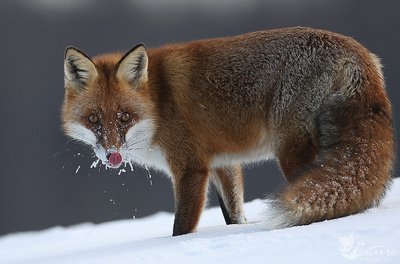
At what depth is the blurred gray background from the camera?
22219 mm

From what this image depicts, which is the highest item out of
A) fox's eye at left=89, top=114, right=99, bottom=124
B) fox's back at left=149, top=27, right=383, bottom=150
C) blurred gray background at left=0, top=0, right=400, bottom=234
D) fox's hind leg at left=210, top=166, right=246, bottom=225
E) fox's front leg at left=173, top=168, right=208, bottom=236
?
fox's back at left=149, top=27, right=383, bottom=150

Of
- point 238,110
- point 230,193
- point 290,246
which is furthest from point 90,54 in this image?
point 290,246

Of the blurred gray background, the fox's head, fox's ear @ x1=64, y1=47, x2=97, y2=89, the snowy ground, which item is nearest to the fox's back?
the fox's head

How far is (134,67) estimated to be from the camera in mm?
6574

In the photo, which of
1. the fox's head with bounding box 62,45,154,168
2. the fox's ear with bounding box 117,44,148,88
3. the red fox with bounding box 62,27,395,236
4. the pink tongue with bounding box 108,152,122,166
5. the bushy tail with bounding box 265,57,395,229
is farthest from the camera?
the fox's ear with bounding box 117,44,148,88

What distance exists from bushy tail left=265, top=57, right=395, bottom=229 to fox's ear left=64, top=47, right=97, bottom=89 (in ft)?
6.08

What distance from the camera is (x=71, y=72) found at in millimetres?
6629

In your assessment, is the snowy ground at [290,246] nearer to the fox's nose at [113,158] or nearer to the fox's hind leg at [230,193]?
the fox's nose at [113,158]

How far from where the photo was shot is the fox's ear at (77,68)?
6.48 metres

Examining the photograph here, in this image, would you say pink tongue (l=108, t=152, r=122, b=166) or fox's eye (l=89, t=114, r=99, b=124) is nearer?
pink tongue (l=108, t=152, r=122, b=166)

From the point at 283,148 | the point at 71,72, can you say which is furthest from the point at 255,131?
the point at 71,72

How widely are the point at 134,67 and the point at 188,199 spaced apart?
3.74 ft

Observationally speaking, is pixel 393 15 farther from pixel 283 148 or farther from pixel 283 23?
pixel 283 148

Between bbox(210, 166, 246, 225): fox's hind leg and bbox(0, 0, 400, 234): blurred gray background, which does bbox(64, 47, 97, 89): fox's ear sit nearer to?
bbox(210, 166, 246, 225): fox's hind leg
